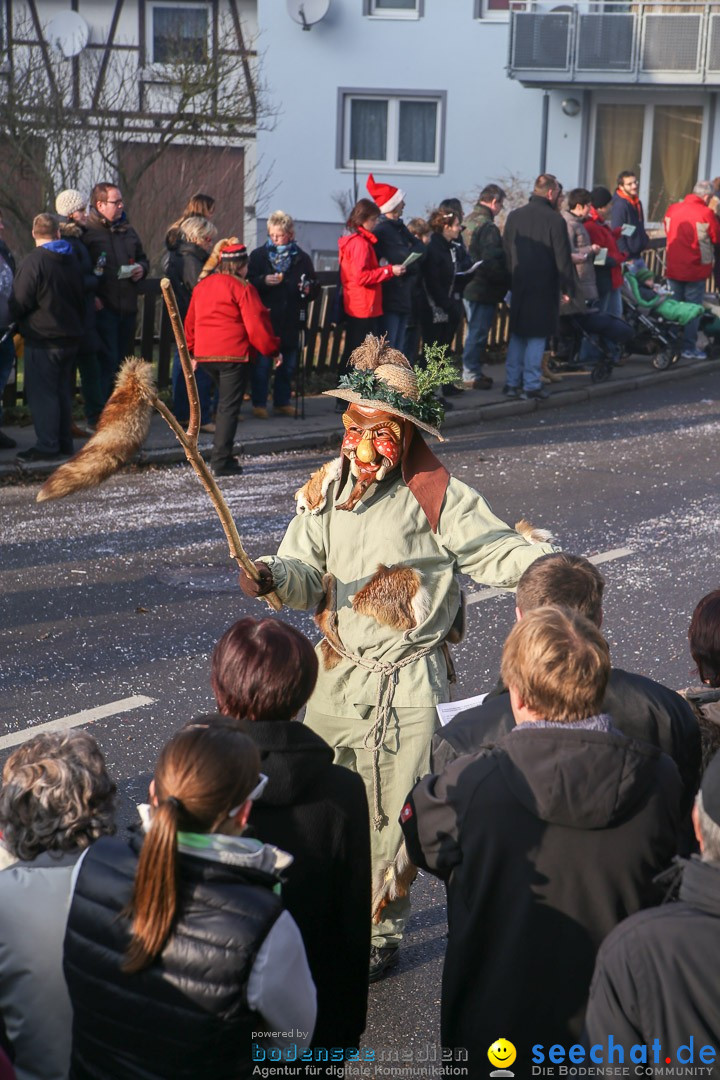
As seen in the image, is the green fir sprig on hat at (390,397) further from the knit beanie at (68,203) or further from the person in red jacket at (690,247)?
the person in red jacket at (690,247)

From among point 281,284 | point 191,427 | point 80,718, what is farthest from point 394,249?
point 191,427

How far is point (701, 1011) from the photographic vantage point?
2.30 meters

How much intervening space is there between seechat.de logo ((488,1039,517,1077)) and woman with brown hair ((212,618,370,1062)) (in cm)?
36

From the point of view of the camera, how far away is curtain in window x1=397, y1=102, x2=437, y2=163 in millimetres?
32344

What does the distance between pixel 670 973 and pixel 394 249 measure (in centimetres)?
1102

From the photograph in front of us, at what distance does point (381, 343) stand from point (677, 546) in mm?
5075

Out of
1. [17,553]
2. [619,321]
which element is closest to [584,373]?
[619,321]

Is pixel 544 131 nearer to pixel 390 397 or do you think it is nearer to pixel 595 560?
pixel 595 560

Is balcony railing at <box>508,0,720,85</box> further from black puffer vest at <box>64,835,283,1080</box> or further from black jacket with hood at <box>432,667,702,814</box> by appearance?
black puffer vest at <box>64,835,283,1080</box>

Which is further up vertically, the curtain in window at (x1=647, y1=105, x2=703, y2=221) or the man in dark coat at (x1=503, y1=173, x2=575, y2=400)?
the curtain in window at (x1=647, y1=105, x2=703, y2=221)

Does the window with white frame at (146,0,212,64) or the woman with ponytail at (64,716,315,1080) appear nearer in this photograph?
the woman with ponytail at (64,716,315,1080)

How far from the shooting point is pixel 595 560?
28.6ft

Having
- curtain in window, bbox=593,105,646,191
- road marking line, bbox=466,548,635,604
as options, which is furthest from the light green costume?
curtain in window, bbox=593,105,646,191

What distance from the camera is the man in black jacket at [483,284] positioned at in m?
14.2
